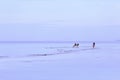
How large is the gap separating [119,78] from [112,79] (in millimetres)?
262

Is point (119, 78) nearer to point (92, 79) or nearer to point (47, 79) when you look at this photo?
point (92, 79)

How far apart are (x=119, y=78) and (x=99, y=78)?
2.29 ft

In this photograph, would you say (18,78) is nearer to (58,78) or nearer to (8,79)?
(8,79)

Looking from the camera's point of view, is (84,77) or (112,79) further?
(84,77)

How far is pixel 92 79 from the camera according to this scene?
10.8m

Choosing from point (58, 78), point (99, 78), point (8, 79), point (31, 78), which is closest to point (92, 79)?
point (99, 78)

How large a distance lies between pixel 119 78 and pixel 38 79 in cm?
279

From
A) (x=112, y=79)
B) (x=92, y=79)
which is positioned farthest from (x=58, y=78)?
(x=112, y=79)

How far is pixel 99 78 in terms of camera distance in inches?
430

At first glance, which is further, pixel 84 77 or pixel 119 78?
pixel 84 77

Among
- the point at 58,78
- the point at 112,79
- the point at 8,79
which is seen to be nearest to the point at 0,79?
the point at 8,79

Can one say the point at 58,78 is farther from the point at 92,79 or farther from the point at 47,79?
the point at 92,79

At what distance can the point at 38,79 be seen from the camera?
10883mm

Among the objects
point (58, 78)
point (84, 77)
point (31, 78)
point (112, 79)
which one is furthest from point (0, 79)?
point (112, 79)
